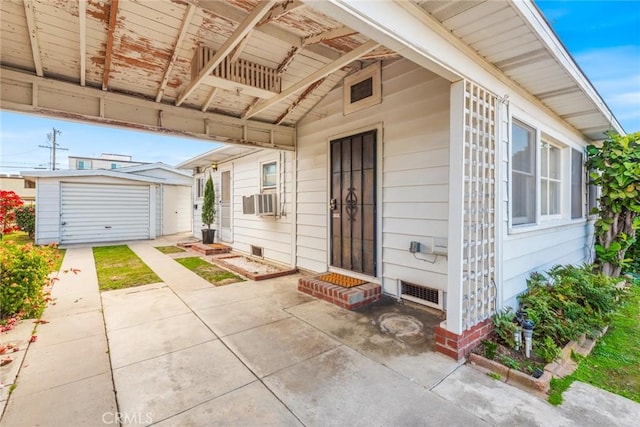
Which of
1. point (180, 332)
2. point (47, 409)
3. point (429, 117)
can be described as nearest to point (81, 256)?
point (180, 332)

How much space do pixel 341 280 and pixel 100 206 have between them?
1024cm

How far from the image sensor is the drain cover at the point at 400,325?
304 centimetres

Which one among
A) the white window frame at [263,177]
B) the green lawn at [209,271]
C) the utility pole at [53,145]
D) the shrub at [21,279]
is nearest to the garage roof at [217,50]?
the shrub at [21,279]

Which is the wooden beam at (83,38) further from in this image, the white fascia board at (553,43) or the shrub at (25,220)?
the shrub at (25,220)

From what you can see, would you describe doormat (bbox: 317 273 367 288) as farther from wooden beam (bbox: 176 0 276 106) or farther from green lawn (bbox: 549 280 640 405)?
wooden beam (bbox: 176 0 276 106)

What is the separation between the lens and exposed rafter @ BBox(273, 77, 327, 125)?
472 cm

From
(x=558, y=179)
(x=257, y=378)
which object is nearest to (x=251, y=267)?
(x=257, y=378)

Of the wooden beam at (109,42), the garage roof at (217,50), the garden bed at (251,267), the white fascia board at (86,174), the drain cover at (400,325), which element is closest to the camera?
the garage roof at (217,50)

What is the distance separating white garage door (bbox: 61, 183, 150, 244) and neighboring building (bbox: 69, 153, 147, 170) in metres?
16.1

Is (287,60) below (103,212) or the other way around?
the other way around

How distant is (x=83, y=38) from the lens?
2949mm

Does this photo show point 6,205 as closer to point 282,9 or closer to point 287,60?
point 287,60

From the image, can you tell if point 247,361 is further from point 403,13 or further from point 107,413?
point 403,13

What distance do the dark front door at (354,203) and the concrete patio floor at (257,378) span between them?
1.04 meters
